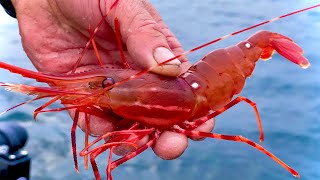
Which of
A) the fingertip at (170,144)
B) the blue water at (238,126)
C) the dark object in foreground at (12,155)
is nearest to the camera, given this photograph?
the fingertip at (170,144)

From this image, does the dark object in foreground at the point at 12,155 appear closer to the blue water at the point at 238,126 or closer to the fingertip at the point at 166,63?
the blue water at the point at 238,126

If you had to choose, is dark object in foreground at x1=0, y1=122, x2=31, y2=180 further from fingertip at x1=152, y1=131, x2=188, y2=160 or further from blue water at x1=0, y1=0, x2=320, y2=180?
fingertip at x1=152, y1=131, x2=188, y2=160

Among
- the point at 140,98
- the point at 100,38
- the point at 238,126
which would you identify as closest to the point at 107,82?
the point at 140,98

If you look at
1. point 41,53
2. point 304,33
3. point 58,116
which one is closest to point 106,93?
point 41,53

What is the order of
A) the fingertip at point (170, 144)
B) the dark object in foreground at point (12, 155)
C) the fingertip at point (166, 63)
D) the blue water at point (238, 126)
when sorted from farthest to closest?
the blue water at point (238, 126), the dark object in foreground at point (12, 155), the fingertip at point (170, 144), the fingertip at point (166, 63)

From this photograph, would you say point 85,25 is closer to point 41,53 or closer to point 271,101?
point 41,53

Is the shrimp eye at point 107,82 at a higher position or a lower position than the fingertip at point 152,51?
lower

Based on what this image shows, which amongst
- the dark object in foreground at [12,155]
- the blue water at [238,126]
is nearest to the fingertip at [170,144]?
the dark object in foreground at [12,155]

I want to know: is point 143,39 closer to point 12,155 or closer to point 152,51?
point 152,51
